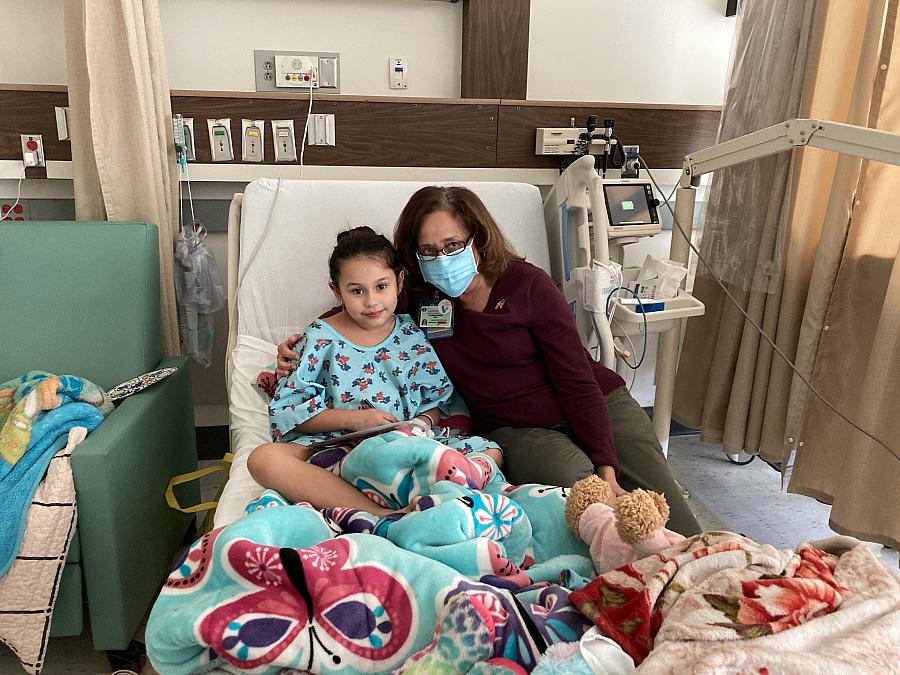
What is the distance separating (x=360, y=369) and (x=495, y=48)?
1.48 meters

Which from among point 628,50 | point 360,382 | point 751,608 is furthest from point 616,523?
point 628,50

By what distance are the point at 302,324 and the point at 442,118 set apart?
101cm

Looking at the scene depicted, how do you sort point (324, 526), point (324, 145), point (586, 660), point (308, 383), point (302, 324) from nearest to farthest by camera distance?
point (586, 660) < point (324, 526) < point (308, 383) < point (302, 324) < point (324, 145)

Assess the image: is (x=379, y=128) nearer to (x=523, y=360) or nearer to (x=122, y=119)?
(x=122, y=119)

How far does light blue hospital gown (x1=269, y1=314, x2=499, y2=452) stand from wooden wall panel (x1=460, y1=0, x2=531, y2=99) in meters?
1.23

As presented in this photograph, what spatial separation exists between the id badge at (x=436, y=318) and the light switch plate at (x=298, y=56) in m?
1.17

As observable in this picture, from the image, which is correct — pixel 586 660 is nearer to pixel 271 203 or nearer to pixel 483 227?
pixel 483 227

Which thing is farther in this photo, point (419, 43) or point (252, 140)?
point (419, 43)

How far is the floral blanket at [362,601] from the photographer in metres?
0.92

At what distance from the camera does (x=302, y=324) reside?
6.81 feet

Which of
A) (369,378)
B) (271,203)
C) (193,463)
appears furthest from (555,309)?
(193,463)

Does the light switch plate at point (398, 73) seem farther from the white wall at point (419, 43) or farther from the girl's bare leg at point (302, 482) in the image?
the girl's bare leg at point (302, 482)

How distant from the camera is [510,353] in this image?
1.77 m

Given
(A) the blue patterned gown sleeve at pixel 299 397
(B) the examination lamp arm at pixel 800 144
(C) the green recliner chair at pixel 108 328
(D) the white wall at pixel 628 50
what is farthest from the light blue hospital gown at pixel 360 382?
(D) the white wall at pixel 628 50
